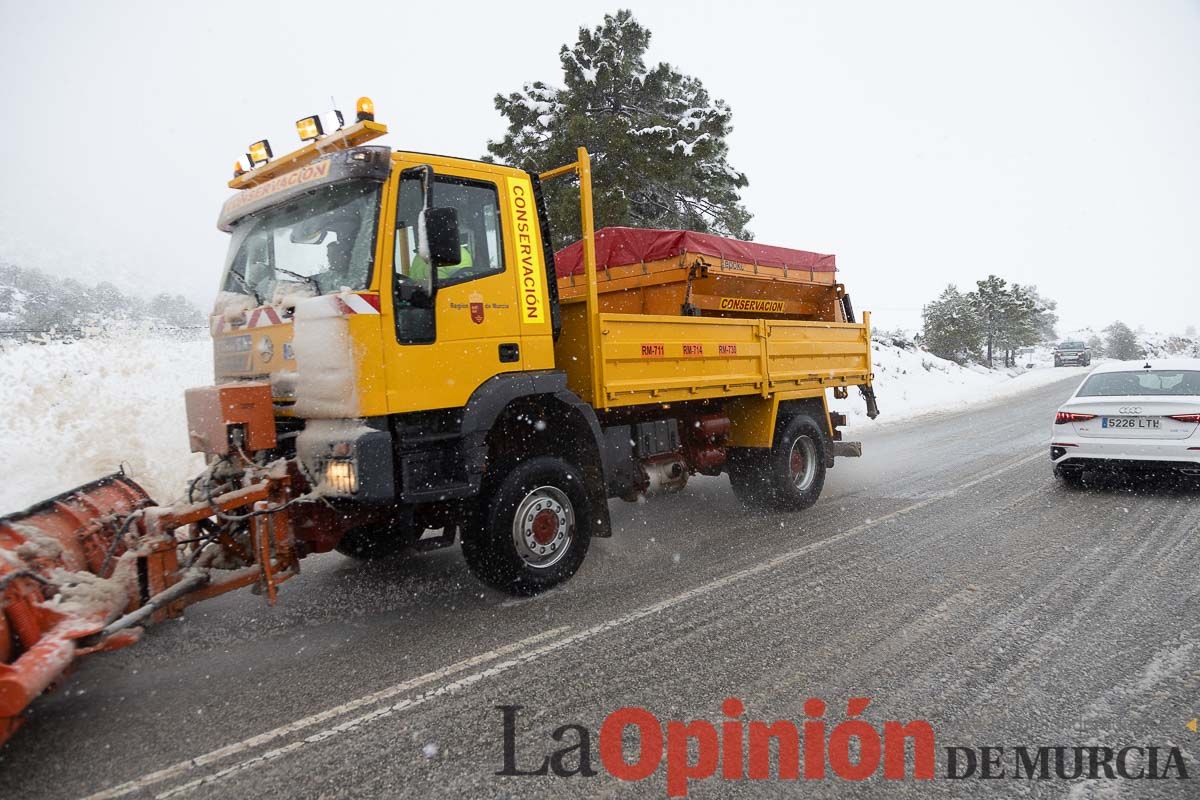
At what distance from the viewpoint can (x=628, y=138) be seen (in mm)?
14766

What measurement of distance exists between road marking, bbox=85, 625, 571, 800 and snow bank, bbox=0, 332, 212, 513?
5.45 m

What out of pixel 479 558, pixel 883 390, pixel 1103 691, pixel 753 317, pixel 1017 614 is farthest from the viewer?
pixel 883 390

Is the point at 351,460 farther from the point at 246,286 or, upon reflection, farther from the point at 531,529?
the point at 246,286

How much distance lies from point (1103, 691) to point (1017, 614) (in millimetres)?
965

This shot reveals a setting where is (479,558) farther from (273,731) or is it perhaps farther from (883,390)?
(883,390)

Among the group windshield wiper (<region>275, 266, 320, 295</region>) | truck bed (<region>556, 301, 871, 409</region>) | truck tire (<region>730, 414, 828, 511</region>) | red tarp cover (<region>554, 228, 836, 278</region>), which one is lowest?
truck tire (<region>730, 414, 828, 511</region>)

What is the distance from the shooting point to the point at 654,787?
2.65 meters

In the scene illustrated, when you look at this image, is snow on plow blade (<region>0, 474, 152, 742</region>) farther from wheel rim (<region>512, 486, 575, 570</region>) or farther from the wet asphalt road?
wheel rim (<region>512, 486, 575, 570</region>)

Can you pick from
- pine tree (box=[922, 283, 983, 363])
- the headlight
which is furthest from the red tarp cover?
pine tree (box=[922, 283, 983, 363])

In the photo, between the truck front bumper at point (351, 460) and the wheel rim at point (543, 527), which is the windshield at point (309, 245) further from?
the wheel rim at point (543, 527)

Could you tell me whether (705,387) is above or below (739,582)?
above

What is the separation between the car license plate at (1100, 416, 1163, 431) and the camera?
691 cm

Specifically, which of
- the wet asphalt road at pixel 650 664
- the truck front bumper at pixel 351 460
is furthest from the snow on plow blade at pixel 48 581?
the truck front bumper at pixel 351 460

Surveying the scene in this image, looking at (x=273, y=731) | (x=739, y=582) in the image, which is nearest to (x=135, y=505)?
(x=273, y=731)
